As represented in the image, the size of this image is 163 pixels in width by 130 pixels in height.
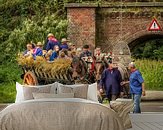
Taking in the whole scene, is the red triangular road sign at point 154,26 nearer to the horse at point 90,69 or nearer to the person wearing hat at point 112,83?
the horse at point 90,69

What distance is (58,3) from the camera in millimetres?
23906

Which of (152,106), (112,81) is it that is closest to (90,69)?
(152,106)

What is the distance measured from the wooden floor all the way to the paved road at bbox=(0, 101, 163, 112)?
11.1 feet

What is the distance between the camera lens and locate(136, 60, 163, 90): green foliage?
66.0 ft

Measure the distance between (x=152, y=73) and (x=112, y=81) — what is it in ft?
26.8

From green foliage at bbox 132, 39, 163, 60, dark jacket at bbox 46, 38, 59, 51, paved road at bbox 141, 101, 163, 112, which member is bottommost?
paved road at bbox 141, 101, 163, 112

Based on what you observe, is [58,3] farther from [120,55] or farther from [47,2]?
[120,55]

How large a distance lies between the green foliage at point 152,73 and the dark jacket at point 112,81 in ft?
22.6

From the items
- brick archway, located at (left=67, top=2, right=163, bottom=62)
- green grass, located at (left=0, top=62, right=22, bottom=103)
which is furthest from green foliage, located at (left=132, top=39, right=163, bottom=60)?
green grass, located at (left=0, top=62, right=22, bottom=103)

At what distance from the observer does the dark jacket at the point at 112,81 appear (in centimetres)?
A: 1296

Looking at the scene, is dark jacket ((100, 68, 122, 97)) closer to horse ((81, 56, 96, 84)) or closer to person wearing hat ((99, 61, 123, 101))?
person wearing hat ((99, 61, 123, 101))

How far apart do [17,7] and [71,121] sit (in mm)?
17877

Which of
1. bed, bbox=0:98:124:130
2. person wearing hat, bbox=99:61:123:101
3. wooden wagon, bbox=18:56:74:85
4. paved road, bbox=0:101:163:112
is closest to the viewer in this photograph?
bed, bbox=0:98:124:130

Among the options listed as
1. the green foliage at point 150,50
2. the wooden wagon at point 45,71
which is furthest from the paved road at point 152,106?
the green foliage at point 150,50
